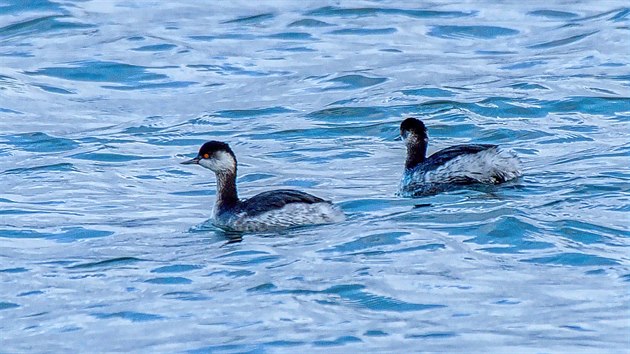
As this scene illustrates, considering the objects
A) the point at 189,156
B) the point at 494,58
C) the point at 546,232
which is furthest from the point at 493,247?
the point at 494,58

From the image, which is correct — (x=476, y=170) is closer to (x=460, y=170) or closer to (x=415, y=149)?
(x=460, y=170)

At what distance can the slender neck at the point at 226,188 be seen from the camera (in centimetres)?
1269

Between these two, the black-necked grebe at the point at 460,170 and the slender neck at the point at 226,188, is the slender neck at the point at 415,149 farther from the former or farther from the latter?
the slender neck at the point at 226,188

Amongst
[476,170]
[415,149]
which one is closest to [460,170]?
[476,170]

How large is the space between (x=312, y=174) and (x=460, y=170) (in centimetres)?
208

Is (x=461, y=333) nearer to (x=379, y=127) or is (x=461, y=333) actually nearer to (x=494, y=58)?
(x=379, y=127)

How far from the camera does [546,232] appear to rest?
11688 millimetres

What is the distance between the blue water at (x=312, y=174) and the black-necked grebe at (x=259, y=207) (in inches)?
5.5

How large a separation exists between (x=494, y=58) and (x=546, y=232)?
32.3 ft

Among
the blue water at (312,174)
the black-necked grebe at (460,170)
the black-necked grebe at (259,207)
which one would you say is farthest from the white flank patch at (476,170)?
the black-necked grebe at (259,207)

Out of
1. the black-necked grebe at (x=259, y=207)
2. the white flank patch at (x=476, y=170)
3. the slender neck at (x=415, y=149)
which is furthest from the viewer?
the slender neck at (x=415, y=149)

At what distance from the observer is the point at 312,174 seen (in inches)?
594

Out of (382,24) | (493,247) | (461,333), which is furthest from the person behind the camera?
(382,24)

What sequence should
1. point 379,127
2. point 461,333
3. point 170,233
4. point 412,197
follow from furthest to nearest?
1. point 379,127
2. point 412,197
3. point 170,233
4. point 461,333
